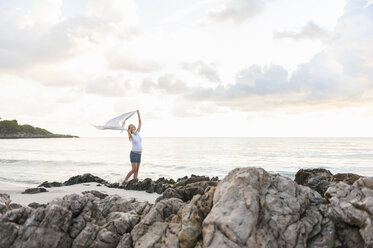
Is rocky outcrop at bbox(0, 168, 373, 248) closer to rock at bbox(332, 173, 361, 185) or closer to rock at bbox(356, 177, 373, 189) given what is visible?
rock at bbox(356, 177, 373, 189)

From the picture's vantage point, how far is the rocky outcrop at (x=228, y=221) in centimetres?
454

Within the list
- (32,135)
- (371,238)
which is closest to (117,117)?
(371,238)

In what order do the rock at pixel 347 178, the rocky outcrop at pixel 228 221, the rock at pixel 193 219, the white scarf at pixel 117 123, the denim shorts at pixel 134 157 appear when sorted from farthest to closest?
the white scarf at pixel 117 123 < the denim shorts at pixel 134 157 < the rock at pixel 347 178 < the rock at pixel 193 219 < the rocky outcrop at pixel 228 221

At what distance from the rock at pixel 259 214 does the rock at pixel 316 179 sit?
1.90 meters

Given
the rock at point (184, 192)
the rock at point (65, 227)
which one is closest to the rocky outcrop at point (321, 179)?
the rock at point (184, 192)

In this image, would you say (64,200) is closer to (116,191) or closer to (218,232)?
(218,232)

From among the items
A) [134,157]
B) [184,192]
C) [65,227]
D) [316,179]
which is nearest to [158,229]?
[65,227]

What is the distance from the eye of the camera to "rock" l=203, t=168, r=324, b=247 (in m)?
4.38

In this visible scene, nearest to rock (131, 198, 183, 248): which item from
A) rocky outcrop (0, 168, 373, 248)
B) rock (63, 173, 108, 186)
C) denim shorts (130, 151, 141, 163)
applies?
rocky outcrop (0, 168, 373, 248)

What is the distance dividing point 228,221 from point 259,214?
0.58 m

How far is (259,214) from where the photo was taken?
4699 millimetres

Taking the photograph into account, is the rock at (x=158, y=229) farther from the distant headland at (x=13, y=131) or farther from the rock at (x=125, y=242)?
the distant headland at (x=13, y=131)

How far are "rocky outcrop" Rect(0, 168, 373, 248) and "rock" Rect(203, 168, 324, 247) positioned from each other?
0.01m

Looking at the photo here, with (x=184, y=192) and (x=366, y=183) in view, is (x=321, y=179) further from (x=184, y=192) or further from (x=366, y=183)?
(x=184, y=192)
